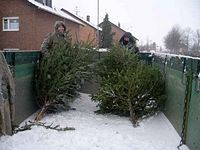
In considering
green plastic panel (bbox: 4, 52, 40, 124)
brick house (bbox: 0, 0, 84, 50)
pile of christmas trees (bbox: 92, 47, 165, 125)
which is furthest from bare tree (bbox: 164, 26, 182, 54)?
green plastic panel (bbox: 4, 52, 40, 124)

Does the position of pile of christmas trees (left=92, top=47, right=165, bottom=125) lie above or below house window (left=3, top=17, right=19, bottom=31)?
below

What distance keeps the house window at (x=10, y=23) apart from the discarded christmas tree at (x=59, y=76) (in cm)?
2121

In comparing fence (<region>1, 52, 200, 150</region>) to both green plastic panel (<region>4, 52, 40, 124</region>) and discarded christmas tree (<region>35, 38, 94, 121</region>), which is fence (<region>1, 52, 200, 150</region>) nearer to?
green plastic panel (<region>4, 52, 40, 124</region>)

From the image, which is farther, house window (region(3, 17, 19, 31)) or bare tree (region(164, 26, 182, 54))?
bare tree (region(164, 26, 182, 54))

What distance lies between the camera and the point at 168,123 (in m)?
7.20

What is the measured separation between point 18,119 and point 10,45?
22459 mm

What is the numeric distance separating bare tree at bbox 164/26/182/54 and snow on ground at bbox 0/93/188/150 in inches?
2845

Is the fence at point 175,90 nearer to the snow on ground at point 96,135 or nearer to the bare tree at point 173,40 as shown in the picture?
the snow on ground at point 96,135

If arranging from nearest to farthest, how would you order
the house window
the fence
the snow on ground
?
the fence, the snow on ground, the house window

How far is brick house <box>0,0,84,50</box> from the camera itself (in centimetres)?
2702

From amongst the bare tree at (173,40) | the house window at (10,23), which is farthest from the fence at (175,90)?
the bare tree at (173,40)

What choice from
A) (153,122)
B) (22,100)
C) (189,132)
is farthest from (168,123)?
(22,100)

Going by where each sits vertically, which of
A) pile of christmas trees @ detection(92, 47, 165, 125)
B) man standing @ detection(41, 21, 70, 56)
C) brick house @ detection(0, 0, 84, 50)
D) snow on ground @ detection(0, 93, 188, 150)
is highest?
brick house @ detection(0, 0, 84, 50)

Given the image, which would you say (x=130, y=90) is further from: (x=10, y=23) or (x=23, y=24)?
(x=10, y=23)
